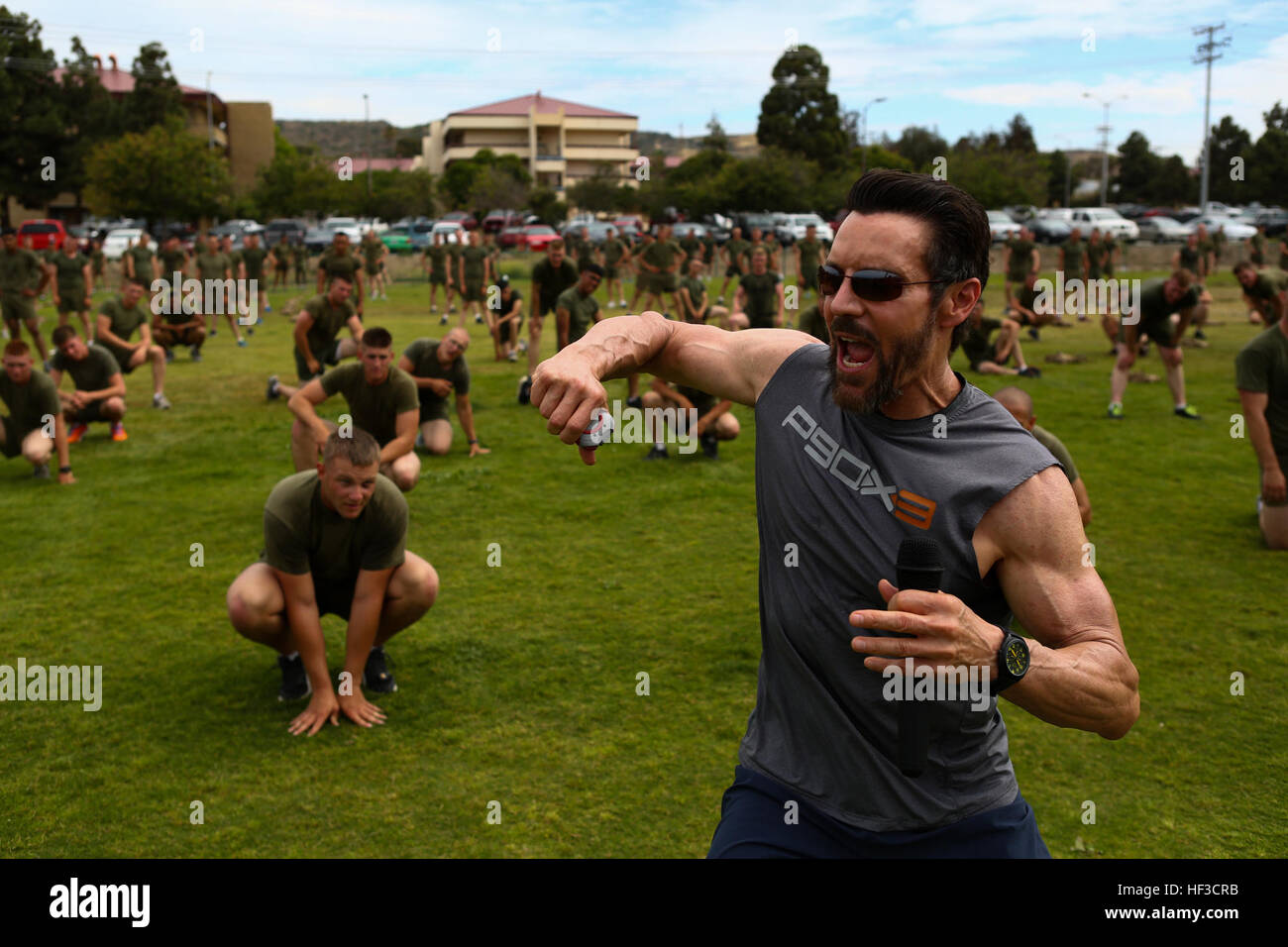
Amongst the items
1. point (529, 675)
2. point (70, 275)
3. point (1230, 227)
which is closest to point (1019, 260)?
point (70, 275)

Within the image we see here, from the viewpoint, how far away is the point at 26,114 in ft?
205

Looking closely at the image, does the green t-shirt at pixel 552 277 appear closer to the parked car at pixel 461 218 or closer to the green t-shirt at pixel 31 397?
the green t-shirt at pixel 31 397

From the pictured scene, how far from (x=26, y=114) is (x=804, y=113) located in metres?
48.0

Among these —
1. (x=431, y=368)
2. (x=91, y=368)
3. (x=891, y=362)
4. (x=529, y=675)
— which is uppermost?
(x=891, y=362)

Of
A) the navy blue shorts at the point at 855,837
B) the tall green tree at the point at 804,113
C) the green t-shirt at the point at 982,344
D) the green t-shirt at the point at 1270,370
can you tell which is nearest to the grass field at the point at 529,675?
the green t-shirt at the point at 1270,370

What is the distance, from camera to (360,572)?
6.20 meters

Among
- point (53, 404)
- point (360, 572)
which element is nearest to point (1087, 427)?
point (360, 572)

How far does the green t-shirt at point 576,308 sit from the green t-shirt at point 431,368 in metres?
2.59

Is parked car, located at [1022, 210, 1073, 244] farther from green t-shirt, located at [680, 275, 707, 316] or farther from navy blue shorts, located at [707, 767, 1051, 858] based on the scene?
Result: navy blue shorts, located at [707, 767, 1051, 858]

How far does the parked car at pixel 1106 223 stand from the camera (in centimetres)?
4909

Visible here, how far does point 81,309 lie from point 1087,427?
17847mm

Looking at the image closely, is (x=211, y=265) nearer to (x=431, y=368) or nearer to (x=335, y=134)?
(x=431, y=368)
